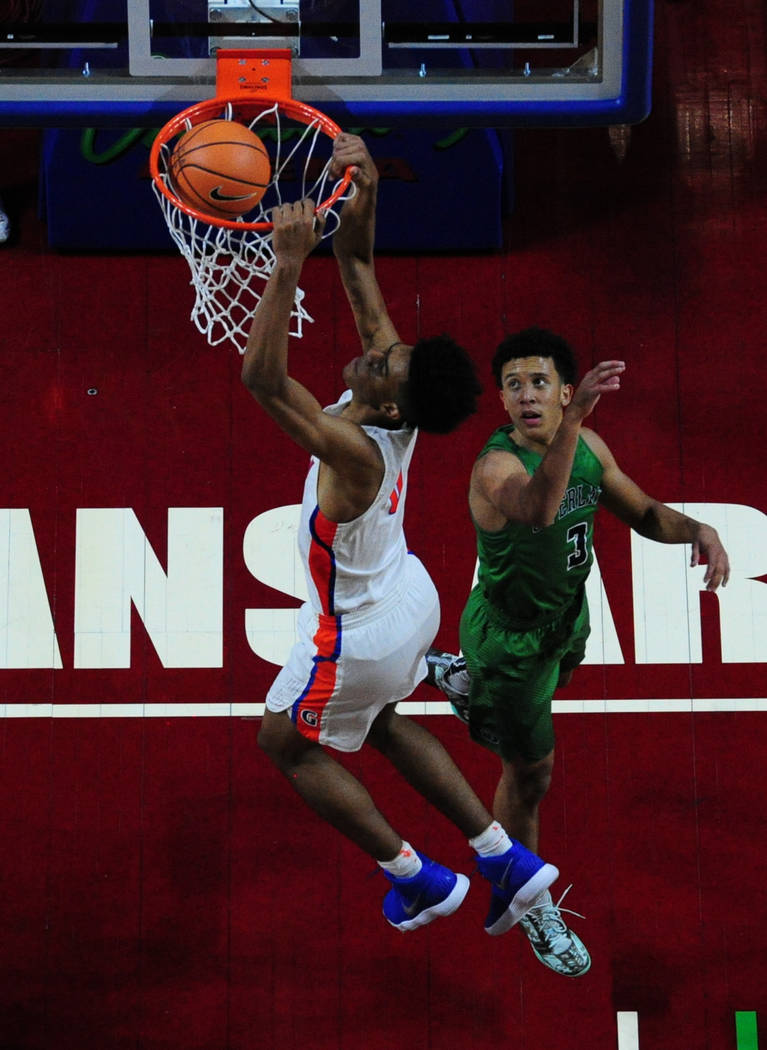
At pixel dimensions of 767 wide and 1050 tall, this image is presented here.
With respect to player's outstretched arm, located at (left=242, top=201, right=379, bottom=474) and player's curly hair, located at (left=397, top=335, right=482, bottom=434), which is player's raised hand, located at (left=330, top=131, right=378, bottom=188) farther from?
player's curly hair, located at (left=397, top=335, right=482, bottom=434)

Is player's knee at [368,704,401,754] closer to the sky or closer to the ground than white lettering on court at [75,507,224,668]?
closer to the ground

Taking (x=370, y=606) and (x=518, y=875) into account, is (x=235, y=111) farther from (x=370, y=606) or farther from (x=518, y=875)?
(x=518, y=875)

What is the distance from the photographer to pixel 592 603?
7.18 meters

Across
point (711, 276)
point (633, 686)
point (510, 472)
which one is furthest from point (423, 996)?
point (711, 276)

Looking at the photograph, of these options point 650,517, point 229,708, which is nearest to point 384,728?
point 650,517

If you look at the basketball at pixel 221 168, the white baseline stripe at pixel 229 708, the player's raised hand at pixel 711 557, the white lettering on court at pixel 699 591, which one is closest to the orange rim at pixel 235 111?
the basketball at pixel 221 168

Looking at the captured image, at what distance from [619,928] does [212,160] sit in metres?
4.30

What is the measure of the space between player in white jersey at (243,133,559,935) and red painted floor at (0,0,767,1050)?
6.31 ft

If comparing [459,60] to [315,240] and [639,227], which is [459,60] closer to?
[315,240]

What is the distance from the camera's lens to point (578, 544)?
5457 millimetres

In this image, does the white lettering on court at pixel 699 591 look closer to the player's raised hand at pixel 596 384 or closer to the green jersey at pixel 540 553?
the green jersey at pixel 540 553

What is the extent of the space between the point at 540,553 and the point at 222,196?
178cm

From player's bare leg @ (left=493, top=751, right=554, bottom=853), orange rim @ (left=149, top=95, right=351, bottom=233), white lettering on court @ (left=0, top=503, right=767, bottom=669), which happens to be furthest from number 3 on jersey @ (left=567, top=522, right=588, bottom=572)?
white lettering on court @ (left=0, top=503, right=767, bottom=669)

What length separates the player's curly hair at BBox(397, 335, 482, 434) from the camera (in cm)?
458
